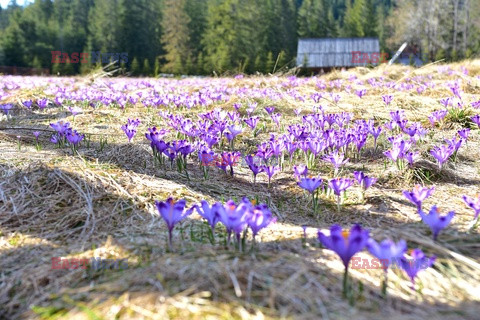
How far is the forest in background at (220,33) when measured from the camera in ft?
145

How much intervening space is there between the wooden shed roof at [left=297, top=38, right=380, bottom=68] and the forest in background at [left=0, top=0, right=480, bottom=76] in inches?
70.6

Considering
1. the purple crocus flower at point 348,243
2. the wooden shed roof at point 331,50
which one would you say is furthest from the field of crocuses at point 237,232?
the wooden shed roof at point 331,50

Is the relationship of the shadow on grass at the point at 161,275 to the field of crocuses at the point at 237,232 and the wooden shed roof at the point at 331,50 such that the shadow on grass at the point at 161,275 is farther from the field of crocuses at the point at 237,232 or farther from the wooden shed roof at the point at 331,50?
the wooden shed roof at the point at 331,50

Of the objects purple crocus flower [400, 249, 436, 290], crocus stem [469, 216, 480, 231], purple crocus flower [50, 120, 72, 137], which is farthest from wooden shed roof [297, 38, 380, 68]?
purple crocus flower [400, 249, 436, 290]

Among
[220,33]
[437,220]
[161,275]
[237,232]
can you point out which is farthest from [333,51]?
[161,275]

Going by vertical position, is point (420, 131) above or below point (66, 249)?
above

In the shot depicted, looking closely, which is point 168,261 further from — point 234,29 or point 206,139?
point 234,29

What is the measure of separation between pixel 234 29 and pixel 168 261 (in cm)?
4982

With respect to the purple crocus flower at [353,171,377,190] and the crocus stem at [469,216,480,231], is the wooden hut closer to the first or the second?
the purple crocus flower at [353,171,377,190]

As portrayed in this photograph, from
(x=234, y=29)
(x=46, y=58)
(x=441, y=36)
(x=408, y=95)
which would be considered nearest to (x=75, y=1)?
(x=46, y=58)

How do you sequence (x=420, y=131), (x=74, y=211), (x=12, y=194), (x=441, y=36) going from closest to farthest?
(x=74, y=211)
(x=12, y=194)
(x=420, y=131)
(x=441, y=36)

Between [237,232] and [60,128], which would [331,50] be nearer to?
[60,128]

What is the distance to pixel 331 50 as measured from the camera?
131 feet

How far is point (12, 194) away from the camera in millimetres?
2605
